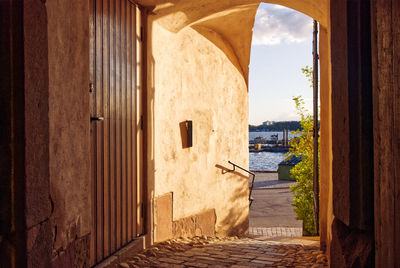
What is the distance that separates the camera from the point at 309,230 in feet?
26.5

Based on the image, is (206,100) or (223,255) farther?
(206,100)

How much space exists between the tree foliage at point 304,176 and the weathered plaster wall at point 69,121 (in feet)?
21.2

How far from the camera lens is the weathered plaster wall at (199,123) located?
458 centimetres

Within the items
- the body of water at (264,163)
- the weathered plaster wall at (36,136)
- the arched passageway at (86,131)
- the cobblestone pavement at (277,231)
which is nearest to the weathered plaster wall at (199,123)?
the arched passageway at (86,131)

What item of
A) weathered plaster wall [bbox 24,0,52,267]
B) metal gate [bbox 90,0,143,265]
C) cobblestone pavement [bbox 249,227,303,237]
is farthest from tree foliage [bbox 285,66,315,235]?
weathered plaster wall [bbox 24,0,52,267]

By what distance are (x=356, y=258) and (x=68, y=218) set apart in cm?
189

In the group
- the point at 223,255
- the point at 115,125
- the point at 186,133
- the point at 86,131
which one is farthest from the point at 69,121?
the point at 186,133

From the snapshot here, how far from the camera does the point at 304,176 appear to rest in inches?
344

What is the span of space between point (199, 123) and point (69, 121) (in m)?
3.29

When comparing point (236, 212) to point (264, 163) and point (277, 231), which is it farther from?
point (264, 163)

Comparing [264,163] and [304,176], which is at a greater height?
[304,176]

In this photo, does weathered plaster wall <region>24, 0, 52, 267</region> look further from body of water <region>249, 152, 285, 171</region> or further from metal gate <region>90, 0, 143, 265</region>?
body of water <region>249, 152, 285, 171</region>

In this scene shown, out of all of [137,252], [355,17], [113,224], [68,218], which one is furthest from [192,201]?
[355,17]

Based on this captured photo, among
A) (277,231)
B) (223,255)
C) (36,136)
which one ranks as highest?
(36,136)
